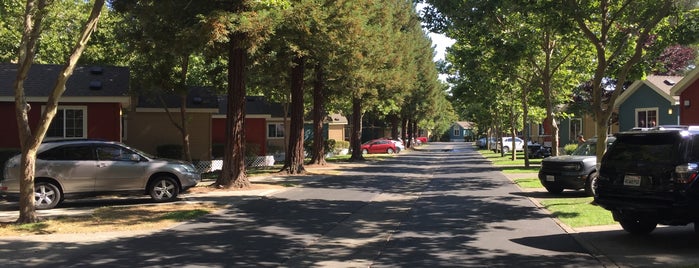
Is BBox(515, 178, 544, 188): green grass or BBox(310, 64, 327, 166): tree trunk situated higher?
BBox(310, 64, 327, 166): tree trunk

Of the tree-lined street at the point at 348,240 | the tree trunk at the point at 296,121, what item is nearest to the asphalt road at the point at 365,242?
the tree-lined street at the point at 348,240

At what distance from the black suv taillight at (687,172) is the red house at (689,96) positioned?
44.8 ft

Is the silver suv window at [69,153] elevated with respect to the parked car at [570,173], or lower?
elevated

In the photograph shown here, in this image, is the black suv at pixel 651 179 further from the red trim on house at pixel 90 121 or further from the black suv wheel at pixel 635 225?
the red trim on house at pixel 90 121

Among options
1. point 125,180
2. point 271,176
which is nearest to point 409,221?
point 125,180

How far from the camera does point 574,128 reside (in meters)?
42.6

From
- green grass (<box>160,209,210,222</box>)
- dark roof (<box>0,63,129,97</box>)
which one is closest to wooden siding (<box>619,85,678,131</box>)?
green grass (<box>160,209,210,222</box>)

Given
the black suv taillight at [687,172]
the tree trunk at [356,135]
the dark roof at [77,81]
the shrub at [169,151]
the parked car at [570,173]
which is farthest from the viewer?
the tree trunk at [356,135]

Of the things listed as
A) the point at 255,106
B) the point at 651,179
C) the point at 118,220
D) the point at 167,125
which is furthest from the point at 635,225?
the point at 255,106

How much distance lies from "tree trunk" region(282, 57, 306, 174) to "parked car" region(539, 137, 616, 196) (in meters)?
11.5

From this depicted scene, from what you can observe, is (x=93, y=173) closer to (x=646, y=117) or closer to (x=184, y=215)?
(x=184, y=215)

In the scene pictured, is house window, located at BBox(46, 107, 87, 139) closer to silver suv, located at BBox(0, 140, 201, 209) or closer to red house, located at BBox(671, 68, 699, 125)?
silver suv, located at BBox(0, 140, 201, 209)

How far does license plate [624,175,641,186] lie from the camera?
26.4 ft

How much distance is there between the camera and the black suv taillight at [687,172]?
294 inches
